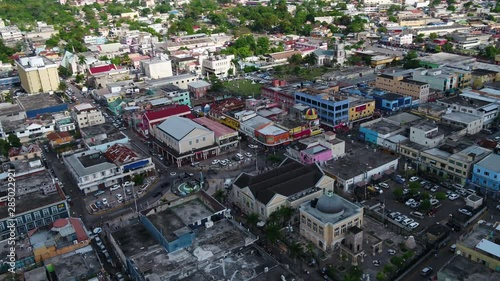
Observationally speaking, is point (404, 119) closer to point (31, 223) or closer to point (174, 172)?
point (174, 172)

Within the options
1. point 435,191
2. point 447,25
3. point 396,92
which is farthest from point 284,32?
point 435,191

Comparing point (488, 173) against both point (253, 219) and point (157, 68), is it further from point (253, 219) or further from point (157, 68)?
point (157, 68)

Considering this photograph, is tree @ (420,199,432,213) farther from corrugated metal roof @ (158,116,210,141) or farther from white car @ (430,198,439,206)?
corrugated metal roof @ (158,116,210,141)

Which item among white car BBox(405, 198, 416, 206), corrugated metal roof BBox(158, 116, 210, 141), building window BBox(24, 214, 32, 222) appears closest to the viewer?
building window BBox(24, 214, 32, 222)

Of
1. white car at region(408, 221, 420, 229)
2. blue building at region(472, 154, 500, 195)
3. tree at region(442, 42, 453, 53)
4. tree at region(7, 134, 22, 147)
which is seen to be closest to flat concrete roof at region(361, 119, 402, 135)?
blue building at region(472, 154, 500, 195)

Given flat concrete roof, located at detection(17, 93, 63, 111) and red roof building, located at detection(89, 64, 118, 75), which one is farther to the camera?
red roof building, located at detection(89, 64, 118, 75)

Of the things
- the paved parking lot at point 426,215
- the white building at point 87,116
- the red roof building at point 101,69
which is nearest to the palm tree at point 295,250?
the paved parking lot at point 426,215

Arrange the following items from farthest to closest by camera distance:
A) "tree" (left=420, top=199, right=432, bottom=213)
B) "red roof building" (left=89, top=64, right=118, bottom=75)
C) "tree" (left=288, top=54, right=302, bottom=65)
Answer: "tree" (left=288, top=54, right=302, bottom=65)
"red roof building" (left=89, top=64, right=118, bottom=75)
"tree" (left=420, top=199, right=432, bottom=213)

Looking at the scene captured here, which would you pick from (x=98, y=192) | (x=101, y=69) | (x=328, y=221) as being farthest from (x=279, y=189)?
(x=101, y=69)
